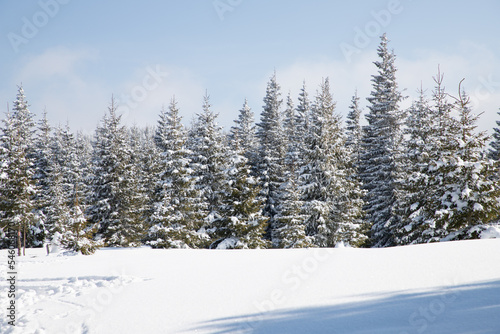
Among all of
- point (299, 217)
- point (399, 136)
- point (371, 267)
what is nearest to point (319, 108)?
point (399, 136)

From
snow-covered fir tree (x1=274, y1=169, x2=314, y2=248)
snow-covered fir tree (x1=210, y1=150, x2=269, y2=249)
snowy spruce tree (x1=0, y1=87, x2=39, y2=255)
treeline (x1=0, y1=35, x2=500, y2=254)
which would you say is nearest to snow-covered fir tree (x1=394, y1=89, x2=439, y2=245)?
treeline (x1=0, y1=35, x2=500, y2=254)

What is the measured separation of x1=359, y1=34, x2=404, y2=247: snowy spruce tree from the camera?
2609 centimetres

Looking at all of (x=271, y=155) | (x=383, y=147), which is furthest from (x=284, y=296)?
(x=271, y=155)

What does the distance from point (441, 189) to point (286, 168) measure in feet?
60.0

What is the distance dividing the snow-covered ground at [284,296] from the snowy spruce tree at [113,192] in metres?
19.1

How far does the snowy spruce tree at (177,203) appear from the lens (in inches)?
916

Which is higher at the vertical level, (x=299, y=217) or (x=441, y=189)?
(x=441, y=189)

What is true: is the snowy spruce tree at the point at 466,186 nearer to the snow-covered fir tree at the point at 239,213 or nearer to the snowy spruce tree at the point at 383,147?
the snowy spruce tree at the point at 383,147

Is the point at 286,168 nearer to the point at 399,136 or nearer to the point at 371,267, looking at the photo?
the point at 399,136

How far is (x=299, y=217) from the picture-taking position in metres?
23.5

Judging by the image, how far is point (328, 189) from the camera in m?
24.7

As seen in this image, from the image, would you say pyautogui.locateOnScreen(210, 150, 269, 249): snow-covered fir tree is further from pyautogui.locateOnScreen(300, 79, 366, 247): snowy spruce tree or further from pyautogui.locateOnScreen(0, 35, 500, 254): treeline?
pyautogui.locateOnScreen(300, 79, 366, 247): snowy spruce tree

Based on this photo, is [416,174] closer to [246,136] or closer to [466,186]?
[466,186]

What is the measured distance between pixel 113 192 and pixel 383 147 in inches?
955
